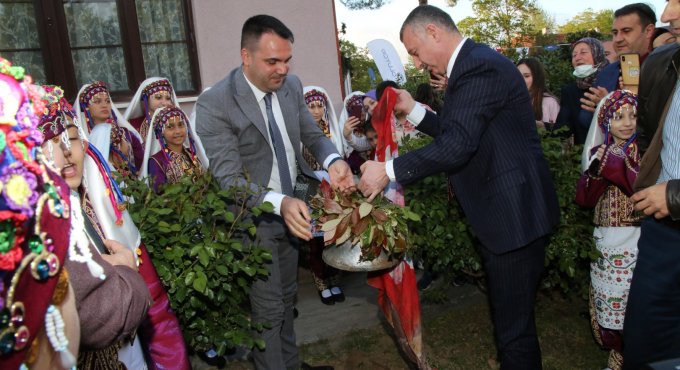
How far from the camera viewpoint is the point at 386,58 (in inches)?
224

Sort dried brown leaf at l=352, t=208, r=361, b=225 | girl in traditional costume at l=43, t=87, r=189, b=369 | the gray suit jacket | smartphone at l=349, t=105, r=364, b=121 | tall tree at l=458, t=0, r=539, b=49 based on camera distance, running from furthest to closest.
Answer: tall tree at l=458, t=0, r=539, b=49
smartphone at l=349, t=105, r=364, b=121
the gray suit jacket
dried brown leaf at l=352, t=208, r=361, b=225
girl in traditional costume at l=43, t=87, r=189, b=369

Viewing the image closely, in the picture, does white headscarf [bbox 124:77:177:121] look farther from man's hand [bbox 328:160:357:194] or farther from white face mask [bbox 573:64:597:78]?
white face mask [bbox 573:64:597:78]

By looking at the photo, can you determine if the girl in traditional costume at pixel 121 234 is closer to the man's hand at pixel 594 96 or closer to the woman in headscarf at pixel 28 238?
the woman in headscarf at pixel 28 238

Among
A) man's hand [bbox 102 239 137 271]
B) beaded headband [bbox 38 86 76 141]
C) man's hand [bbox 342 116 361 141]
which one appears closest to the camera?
man's hand [bbox 102 239 137 271]

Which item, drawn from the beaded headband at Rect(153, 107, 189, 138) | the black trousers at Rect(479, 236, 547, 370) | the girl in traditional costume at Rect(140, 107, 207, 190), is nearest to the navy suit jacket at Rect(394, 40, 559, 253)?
the black trousers at Rect(479, 236, 547, 370)

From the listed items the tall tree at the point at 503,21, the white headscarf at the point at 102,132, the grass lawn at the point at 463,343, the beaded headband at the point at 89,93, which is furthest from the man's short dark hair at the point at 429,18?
the tall tree at the point at 503,21

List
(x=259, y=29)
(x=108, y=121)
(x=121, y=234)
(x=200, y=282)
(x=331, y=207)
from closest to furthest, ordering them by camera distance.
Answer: (x=121, y=234), (x=200, y=282), (x=331, y=207), (x=259, y=29), (x=108, y=121)

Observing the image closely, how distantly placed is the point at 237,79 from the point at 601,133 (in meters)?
2.48

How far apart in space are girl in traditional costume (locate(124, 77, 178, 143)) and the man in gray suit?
2.37m

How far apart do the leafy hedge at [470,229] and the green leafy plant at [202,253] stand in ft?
4.03

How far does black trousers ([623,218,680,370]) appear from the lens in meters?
2.54

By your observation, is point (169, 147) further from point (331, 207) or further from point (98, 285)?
point (98, 285)

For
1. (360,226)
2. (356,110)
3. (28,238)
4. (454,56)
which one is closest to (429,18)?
(454,56)

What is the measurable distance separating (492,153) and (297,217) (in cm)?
107
